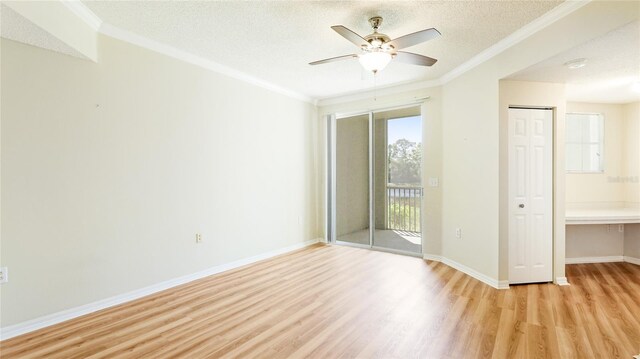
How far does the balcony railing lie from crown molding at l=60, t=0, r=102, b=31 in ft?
14.0

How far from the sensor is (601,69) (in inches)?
119

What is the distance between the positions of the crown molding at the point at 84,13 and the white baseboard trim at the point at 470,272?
15.5ft

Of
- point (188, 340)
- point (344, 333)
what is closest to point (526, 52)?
Answer: point (344, 333)

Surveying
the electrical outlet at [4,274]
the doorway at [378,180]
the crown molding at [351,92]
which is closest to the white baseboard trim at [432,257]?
the doorway at [378,180]

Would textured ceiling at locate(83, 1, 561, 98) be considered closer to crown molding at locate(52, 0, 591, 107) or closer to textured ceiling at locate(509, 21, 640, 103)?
crown molding at locate(52, 0, 591, 107)

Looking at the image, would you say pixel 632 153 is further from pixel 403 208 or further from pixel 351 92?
pixel 351 92

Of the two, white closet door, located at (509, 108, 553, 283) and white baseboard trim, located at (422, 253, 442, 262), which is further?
white baseboard trim, located at (422, 253, 442, 262)

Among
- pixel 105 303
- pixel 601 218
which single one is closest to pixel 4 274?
pixel 105 303

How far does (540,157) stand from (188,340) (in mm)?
3970

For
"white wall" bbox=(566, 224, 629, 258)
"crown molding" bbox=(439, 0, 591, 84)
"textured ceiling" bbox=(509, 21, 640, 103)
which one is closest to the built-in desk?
"white wall" bbox=(566, 224, 629, 258)

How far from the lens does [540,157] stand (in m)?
3.39

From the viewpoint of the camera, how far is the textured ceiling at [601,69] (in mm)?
2402

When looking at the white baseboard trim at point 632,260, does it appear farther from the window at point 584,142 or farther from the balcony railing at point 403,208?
the balcony railing at point 403,208

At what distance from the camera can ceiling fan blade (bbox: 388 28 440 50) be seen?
2223 mm
